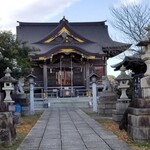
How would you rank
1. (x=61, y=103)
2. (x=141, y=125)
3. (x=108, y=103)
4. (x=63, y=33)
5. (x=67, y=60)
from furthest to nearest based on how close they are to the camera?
1. (x=63, y=33)
2. (x=67, y=60)
3. (x=61, y=103)
4. (x=108, y=103)
5. (x=141, y=125)

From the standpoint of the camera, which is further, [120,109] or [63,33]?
[63,33]

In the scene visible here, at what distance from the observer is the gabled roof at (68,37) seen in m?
38.2

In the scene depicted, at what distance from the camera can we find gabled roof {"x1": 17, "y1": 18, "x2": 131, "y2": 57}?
3822 centimetres

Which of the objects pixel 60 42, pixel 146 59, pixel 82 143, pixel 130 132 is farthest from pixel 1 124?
pixel 60 42

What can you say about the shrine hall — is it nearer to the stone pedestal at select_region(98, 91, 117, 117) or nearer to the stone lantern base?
the stone pedestal at select_region(98, 91, 117, 117)

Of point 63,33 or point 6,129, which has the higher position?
point 63,33

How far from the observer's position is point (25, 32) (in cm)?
4459

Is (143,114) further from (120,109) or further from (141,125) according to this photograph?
(120,109)

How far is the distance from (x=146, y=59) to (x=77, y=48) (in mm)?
26238

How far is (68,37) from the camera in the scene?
1538 inches

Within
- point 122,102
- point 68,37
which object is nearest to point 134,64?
point 122,102

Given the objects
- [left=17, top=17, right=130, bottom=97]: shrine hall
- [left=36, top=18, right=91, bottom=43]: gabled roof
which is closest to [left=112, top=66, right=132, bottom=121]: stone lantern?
[left=17, top=17, right=130, bottom=97]: shrine hall

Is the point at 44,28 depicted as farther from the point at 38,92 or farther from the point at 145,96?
the point at 145,96

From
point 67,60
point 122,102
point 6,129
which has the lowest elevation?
point 6,129
